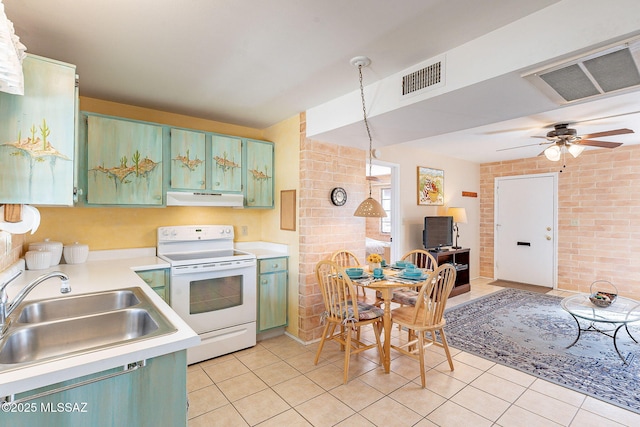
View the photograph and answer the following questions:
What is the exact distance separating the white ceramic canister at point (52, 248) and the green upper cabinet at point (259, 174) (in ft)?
5.44

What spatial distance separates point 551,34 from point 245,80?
1.98 m

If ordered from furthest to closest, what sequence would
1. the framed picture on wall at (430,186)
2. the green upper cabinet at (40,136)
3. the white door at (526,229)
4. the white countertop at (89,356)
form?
1. the white door at (526,229)
2. the framed picture on wall at (430,186)
3. the green upper cabinet at (40,136)
4. the white countertop at (89,356)

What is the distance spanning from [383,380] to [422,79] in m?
2.32

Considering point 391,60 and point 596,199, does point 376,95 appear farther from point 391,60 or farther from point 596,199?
point 596,199

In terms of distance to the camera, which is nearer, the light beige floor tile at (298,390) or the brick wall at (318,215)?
the light beige floor tile at (298,390)

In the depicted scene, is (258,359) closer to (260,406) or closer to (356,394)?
(260,406)

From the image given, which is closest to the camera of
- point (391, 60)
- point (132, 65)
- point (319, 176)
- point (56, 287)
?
point (56, 287)

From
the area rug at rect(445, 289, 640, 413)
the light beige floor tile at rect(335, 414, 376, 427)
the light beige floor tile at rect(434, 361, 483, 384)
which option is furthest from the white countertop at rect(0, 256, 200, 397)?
the area rug at rect(445, 289, 640, 413)

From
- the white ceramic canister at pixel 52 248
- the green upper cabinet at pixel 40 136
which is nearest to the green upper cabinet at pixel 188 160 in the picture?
the white ceramic canister at pixel 52 248

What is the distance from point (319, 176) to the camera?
330cm

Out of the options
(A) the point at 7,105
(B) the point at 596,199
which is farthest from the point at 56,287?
(B) the point at 596,199

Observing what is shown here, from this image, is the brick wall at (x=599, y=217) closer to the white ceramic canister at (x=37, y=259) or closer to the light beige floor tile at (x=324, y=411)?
the light beige floor tile at (x=324, y=411)

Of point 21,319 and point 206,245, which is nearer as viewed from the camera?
point 21,319

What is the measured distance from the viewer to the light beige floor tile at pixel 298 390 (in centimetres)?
227
